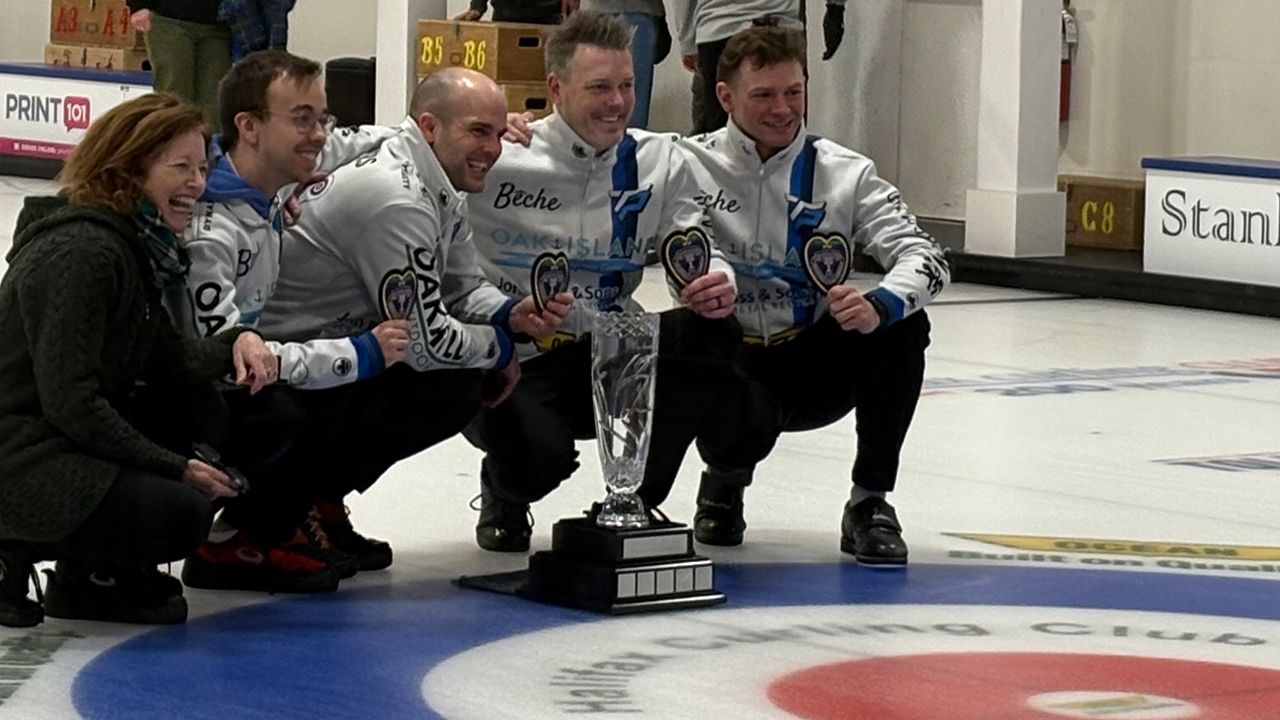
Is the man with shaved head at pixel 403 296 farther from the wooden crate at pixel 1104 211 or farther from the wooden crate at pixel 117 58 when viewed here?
the wooden crate at pixel 117 58

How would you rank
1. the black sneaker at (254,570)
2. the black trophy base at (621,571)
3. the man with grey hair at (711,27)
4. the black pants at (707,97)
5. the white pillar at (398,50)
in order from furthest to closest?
the white pillar at (398,50), the black pants at (707,97), the man with grey hair at (711,27), the black sneaker at (254,570), the black trophy base at (621,571)

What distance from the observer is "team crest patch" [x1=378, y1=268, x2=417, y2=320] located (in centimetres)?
487

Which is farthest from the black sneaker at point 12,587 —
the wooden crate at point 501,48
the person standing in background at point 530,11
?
the person standing in background at point 530,11

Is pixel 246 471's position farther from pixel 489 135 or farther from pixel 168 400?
pixel 489 135

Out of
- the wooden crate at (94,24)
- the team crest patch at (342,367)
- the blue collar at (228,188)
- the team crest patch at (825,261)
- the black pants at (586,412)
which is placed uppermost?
the wooden crate at (94,24)

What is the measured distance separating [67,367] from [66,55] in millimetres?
12703

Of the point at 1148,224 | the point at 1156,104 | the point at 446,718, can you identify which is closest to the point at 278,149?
the point at 446,718

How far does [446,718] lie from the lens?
3.83m

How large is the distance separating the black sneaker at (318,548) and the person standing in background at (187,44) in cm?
650

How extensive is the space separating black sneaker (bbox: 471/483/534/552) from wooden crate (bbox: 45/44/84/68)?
11577 mm

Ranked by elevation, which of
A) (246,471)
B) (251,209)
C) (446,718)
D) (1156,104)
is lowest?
(446,718)

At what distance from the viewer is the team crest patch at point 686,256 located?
5.31 metres

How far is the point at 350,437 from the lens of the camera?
193 inches

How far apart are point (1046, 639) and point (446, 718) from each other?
1.25 meters
